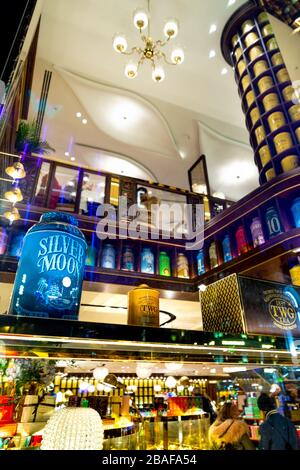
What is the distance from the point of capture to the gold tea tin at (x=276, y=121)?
3.03m

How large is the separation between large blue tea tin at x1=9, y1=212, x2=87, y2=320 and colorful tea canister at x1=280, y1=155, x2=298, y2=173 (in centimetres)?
262

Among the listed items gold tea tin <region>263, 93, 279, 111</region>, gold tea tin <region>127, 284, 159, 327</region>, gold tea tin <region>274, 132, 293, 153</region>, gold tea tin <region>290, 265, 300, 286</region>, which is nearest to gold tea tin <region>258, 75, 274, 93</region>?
gold tea tin <region>263, 93, 279, 111</region>

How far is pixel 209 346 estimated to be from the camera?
62cm

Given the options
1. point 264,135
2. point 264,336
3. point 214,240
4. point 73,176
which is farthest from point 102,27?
point 264,336

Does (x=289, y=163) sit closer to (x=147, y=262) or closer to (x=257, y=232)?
(x=257, y=232)

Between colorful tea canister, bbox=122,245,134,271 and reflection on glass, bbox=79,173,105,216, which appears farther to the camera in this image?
reflection on glass, bbox=79,173,105,216

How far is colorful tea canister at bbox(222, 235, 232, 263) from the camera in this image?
262 centimetres

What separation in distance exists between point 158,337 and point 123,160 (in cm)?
713

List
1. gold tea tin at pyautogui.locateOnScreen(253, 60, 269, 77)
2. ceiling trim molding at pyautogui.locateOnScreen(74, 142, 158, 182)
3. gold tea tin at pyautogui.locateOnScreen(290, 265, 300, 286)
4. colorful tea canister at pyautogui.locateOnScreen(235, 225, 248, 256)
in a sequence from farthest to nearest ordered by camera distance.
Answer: ceiling trim molding at pyautogui.locateOnScreen(74, 142, 158, 182), gold tea tin at pyautogui.locateOnScreen(253, 60, 269, 77), colorful tea canister at pyautogui.locateOnScreen(235, 225, 248, 256), gold tea tin at pyautogui.locateOnScreen(290, 265, 300, 286)

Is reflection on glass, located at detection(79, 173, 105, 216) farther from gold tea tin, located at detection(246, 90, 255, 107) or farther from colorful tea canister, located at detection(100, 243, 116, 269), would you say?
gold tea tin, located at detection(246, 90, 255, 107)

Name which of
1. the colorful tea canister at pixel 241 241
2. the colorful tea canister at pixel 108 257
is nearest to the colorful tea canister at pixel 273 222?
the colorful tea canister at pixel 241 241

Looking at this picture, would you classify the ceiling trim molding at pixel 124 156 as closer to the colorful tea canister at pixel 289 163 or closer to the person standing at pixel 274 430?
the colorful tea canister at pixel 289 163

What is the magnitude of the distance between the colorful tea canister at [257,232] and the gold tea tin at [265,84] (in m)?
1.88
